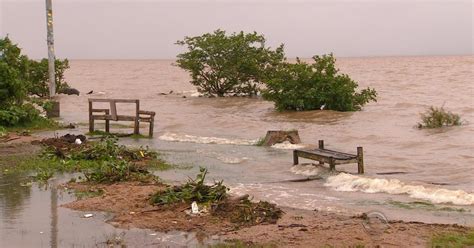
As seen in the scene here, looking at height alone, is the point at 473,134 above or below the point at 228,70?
below

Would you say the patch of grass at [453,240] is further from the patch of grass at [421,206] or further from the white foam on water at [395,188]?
the white foam on water at [395,188]

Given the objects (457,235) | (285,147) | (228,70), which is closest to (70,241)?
(457,235)

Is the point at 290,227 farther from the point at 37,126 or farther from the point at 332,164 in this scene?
the point at 37,126

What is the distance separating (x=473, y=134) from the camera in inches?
797

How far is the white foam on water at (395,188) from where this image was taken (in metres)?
10.2

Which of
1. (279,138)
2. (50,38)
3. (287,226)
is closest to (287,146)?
(279,138)

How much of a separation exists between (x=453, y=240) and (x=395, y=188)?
4.37m

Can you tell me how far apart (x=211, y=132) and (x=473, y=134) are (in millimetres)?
9494

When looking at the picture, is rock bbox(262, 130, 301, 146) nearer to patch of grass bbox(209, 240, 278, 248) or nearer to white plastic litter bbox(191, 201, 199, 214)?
white plastic litter bbox(191, 201, 199, 214)

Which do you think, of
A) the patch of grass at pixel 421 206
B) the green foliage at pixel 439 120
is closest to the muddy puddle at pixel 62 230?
the patch of grass at pixel 421 206

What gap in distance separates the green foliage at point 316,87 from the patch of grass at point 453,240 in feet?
66.4

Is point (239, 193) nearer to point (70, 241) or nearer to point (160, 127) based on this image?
point (70, 241)

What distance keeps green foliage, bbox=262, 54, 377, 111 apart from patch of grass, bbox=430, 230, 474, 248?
20.2 metres

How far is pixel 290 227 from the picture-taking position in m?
7.63
